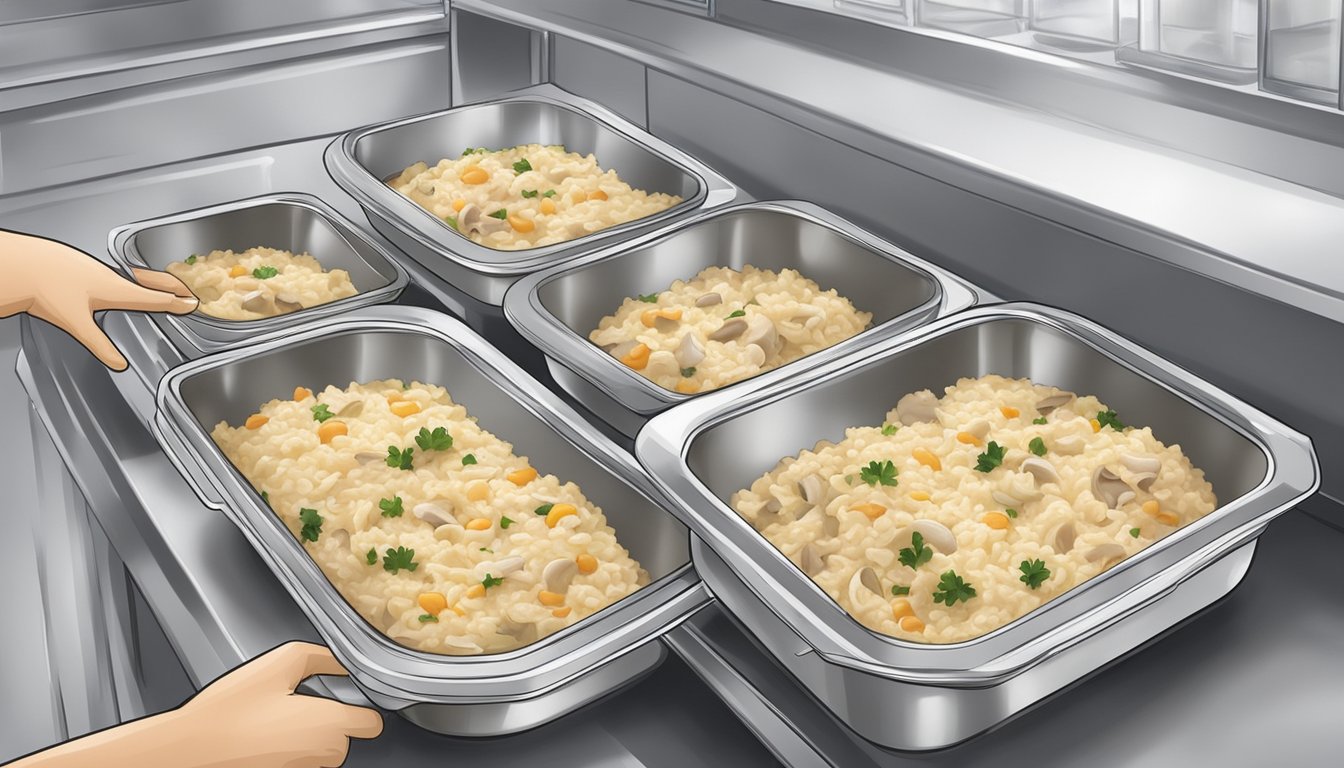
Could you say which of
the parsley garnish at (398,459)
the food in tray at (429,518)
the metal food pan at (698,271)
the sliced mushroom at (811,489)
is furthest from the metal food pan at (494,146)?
the sliced mushroom at (811,489)

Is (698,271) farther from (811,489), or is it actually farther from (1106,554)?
(1106,554)

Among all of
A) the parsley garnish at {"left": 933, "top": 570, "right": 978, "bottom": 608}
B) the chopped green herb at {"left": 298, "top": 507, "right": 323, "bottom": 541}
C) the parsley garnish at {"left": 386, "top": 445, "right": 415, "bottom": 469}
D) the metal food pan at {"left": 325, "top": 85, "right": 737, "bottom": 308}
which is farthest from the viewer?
the metal food pan at {"left": 325, "top": 85, "right": 737, "bottom": 308}

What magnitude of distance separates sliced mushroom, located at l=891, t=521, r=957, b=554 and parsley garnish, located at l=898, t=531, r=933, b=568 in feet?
0.04

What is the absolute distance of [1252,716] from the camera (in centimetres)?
100

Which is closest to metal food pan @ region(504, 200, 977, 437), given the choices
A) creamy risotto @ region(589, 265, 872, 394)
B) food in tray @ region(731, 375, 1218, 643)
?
creamy risotto @ region(589, 265, 872, 394)

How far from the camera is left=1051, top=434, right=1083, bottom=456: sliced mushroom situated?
1.25m

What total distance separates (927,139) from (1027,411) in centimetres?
33

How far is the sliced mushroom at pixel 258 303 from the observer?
1692 millimetres

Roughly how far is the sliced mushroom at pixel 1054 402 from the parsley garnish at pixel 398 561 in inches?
27.8

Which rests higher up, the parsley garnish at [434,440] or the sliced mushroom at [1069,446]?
the sliced mushroom at [1069,446]

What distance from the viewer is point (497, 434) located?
1495 mm

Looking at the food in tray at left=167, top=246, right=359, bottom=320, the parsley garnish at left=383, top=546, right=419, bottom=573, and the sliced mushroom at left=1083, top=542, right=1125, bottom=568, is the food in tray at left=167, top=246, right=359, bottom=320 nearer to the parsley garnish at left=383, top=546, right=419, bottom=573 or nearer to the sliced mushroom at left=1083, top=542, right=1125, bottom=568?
the parsley garnish at left=383, top=546, right=419, bottom=573

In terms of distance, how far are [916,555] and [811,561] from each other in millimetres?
99

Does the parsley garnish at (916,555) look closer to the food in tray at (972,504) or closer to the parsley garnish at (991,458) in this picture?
the food in tray at (972,504)
